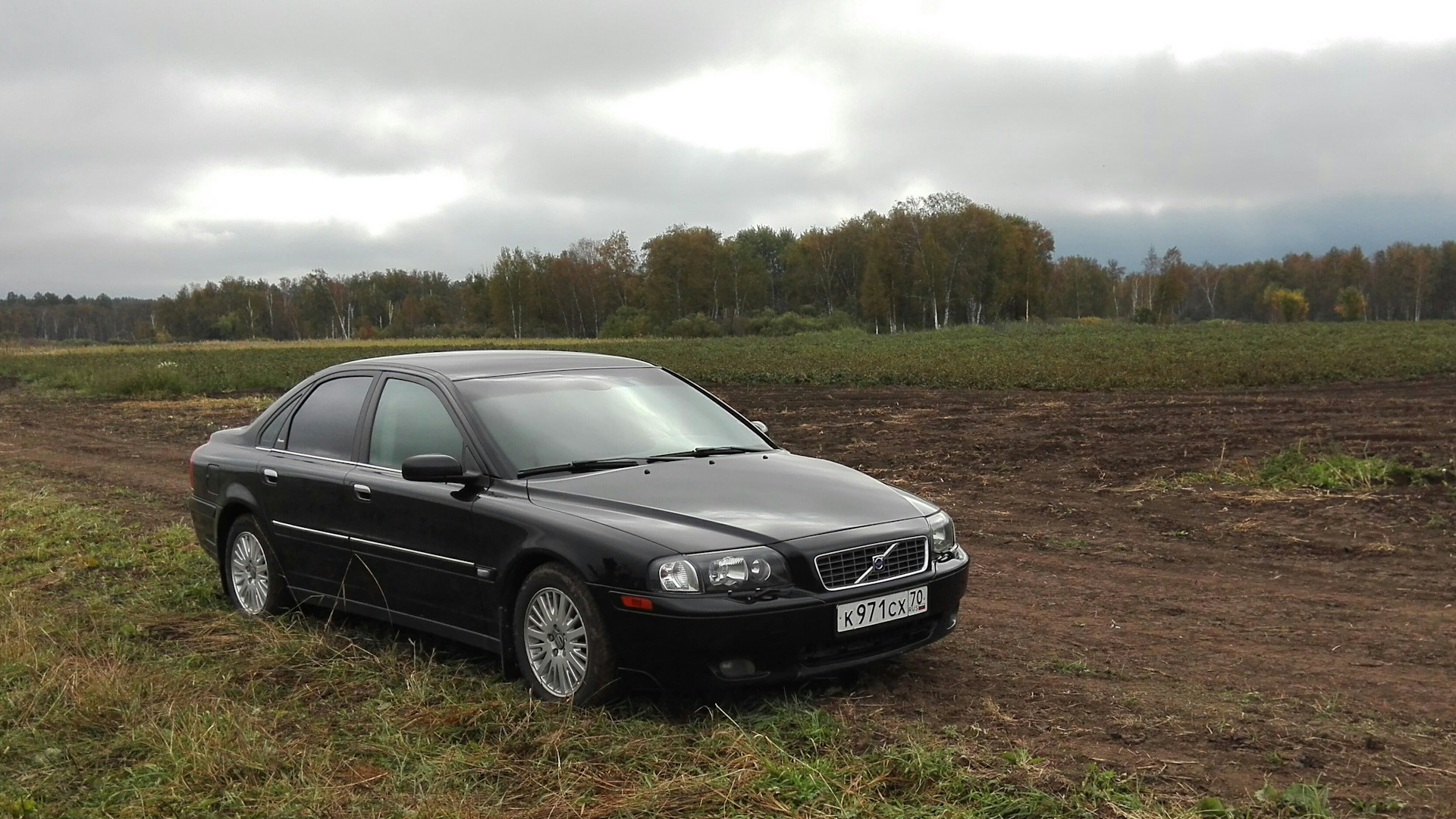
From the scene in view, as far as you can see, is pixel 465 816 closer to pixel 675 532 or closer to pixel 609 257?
pixel 675 532

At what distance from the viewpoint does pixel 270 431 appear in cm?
675

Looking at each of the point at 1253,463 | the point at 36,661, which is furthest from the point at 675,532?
the point at 1253,463

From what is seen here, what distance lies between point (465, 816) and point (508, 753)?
2.08 ft

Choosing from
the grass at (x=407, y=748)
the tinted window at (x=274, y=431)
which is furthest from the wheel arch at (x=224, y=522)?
the grass at (x=407, y=748)

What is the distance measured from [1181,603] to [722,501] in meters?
3.34

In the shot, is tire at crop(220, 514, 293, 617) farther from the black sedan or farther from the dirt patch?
the dirt patch

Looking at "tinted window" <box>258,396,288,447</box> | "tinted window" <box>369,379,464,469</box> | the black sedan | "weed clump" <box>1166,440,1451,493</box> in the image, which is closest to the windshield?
the black sedan

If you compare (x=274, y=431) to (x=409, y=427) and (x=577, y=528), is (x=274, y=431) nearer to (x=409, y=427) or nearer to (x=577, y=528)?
(x=409, y=427)

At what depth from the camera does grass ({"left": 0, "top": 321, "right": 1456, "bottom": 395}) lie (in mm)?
26781

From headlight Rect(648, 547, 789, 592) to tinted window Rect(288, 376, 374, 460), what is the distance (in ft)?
7.99

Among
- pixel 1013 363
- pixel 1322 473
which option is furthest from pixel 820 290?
pixel 1322 473

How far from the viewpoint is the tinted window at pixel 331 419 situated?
613 cm

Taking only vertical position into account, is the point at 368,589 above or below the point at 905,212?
below

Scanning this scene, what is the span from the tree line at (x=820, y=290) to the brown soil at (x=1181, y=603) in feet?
231
